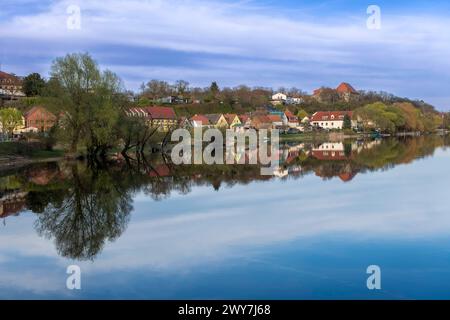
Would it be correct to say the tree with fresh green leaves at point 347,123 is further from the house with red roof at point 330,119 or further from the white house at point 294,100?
the white house at point 294,100

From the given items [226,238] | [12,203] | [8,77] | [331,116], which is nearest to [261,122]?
[331,116]

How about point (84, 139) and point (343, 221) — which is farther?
point (84, 139)

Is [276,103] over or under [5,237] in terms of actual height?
over

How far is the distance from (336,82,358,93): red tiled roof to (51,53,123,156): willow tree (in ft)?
317

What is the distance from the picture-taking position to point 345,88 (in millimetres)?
126250

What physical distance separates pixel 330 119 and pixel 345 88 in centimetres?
3810

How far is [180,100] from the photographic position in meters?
94.8

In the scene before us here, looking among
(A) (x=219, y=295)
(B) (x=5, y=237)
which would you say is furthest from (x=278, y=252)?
(B) (x=5, y=237)

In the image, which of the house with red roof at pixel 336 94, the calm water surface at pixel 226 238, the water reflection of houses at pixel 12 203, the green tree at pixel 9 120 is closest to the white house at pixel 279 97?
the house with red roof at pixel 336 94

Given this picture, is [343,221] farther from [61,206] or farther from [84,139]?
[84,139]

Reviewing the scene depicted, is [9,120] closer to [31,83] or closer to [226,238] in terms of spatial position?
[226,238]

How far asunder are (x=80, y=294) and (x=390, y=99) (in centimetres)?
11183

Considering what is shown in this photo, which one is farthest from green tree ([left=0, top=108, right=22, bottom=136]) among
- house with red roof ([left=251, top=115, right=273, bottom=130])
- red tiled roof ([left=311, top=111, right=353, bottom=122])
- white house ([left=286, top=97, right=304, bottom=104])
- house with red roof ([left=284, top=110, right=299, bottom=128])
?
white house ([left=286, top=97, right=304, bottom=104])

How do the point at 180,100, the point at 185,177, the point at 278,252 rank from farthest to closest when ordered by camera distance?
the point at 180,100, the point at 185,177, the point at 278,252
